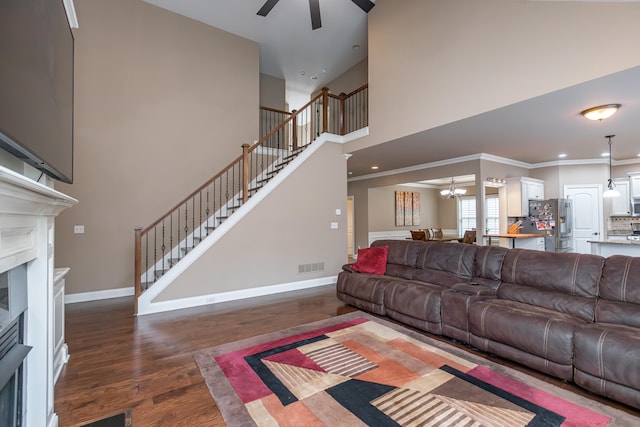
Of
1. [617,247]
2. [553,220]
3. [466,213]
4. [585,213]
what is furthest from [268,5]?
[466,213]

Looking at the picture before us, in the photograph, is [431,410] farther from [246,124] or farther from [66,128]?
[246,124]

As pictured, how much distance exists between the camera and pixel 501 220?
23.9 feet

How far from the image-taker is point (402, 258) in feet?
13.9

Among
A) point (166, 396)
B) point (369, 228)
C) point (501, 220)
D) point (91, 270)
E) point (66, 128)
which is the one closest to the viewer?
point (166, 396)

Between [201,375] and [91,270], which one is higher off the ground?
[91,270]

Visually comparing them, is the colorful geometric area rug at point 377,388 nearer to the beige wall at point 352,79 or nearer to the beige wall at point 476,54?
the beige wall at point 476,54

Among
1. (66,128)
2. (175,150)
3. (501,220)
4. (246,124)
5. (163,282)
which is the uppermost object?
(246,124)

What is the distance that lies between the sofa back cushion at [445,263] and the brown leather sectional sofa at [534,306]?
1 centimetres

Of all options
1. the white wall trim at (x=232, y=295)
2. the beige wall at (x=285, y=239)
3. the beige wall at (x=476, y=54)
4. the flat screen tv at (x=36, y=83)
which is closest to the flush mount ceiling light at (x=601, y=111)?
the beige wall at (x=476, y=54)

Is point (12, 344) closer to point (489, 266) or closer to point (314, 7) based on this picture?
point (489, 266)

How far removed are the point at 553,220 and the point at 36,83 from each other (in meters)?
8.84

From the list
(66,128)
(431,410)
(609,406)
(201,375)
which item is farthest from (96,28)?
(609,406)

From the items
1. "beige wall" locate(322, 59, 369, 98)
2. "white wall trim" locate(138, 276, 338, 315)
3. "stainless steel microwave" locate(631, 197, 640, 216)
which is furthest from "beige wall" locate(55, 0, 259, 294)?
"stainless steel microwave" locate(631, 197, 640, 216)

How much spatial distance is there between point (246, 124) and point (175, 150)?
5.21ft
